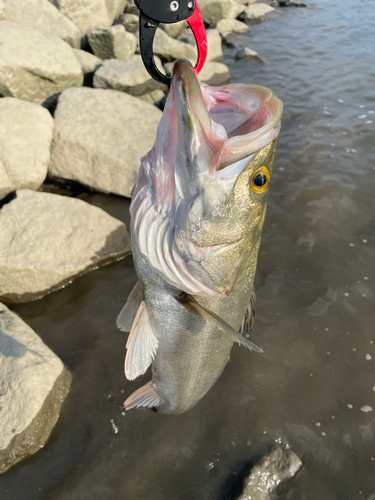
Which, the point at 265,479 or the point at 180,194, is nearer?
the point at 180,194

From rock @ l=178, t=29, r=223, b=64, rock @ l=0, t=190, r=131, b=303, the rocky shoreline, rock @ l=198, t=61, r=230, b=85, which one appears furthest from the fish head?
rock @ l=178, t=29, r=223, b=64

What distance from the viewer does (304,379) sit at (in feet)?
11.4

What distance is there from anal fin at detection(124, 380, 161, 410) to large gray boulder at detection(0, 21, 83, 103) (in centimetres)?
543

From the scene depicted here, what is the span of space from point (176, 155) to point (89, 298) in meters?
2.97

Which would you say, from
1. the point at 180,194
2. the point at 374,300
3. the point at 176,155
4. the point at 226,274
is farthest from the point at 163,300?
the point at 374,300

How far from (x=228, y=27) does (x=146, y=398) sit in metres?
13.7

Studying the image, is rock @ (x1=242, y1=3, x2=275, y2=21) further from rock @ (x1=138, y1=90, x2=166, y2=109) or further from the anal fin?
the anal fin

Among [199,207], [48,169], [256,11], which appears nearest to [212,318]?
[199,207]

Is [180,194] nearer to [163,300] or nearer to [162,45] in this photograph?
[163,300]

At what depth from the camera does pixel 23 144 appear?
477 cm

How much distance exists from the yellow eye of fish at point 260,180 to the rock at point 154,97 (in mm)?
6603

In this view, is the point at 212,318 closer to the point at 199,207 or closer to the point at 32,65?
the point at 199,207

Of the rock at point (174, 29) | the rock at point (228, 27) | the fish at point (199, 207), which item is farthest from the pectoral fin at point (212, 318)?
the rock at point (228, 27)

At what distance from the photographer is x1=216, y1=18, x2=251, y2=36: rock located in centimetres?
1264
